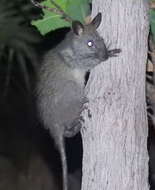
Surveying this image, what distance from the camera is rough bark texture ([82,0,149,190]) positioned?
2467mm

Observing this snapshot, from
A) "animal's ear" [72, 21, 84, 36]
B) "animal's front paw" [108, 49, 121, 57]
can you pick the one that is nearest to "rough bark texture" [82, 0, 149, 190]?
"animal's front paw" [108, 49, 121, 57]

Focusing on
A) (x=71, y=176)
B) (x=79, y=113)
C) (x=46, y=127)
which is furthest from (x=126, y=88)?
(x=71, y=176)

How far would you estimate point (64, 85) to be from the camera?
10.2 feet

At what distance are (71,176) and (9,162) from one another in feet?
4.10

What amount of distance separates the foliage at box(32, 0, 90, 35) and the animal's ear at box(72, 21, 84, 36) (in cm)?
4

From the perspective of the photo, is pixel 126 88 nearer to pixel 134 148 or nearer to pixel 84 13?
pixel 134 148

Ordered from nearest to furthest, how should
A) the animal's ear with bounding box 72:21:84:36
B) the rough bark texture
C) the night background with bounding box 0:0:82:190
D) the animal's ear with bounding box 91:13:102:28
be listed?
the rough bark texture, the animal's ear with bounding box 91:13:102:28, the animal's ear with bounding box 72:21:84:36, the night background with bounding box 0:0:82:190

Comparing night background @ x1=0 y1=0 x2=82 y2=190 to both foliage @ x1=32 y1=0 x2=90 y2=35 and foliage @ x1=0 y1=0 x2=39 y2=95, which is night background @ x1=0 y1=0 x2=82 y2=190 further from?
foliage @ x1=32 y1=0 x2=90 y2=35

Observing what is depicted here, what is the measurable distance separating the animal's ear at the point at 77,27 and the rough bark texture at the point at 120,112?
18 centimetres

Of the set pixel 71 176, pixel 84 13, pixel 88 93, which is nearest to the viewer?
pixel 88 93

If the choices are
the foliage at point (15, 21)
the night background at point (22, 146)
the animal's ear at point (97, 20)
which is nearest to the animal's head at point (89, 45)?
the animal's ear at point (97, 20)

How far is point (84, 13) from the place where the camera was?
9.25ft

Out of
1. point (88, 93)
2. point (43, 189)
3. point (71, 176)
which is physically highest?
point (88, 93)

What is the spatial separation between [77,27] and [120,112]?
632mm
